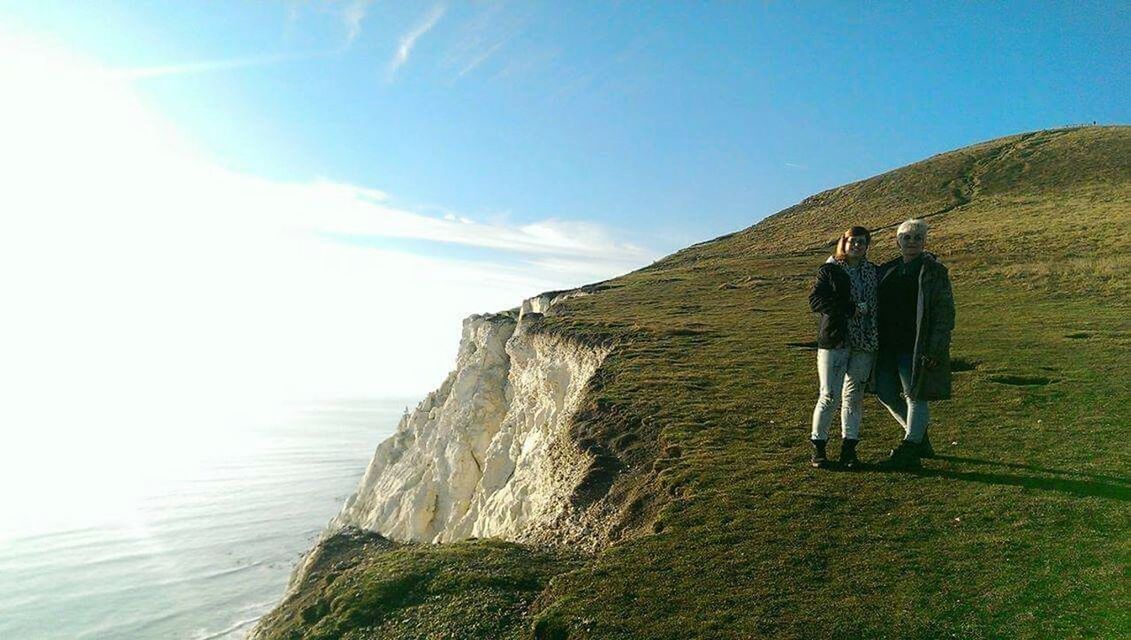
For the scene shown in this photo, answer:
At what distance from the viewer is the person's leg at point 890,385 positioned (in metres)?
10.5

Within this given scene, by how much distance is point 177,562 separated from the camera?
169ft

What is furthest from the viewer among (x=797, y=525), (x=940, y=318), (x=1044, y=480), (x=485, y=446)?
(x=485, y=446)

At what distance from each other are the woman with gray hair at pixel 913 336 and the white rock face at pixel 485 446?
20.6 feet

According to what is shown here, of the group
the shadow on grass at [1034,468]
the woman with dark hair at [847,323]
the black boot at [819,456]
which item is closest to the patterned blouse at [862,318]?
the woman with dark hair at [847,323]

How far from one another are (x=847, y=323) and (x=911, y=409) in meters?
1.67

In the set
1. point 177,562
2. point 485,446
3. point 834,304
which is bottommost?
point 177,562

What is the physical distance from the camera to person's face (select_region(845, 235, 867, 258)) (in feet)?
33.0

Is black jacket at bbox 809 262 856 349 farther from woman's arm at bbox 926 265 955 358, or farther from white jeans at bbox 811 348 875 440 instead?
woman's arm at bbox 926 265 955 358

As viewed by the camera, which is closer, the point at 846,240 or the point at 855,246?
the point at 855,246

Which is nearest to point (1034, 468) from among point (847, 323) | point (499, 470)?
point (847, 323)

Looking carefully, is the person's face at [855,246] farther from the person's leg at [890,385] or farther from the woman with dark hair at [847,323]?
the person's leg at [890,385]

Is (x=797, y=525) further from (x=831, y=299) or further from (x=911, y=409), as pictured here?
(x=831, y=299)

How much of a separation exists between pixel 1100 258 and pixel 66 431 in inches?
7026

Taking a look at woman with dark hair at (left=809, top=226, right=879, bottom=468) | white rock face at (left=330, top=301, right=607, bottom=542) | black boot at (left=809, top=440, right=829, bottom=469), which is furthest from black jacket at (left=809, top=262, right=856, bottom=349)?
white rock face at (left=330, top=301, right=607, bottom=542)
